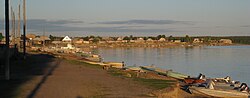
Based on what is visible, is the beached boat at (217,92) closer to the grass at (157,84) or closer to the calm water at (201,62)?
the grass at (157,84)

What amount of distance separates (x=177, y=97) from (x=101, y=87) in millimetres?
3602

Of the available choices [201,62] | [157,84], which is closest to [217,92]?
[157,84]

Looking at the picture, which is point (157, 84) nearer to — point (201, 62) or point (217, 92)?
point (217, 92)

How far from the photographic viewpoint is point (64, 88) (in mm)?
17047

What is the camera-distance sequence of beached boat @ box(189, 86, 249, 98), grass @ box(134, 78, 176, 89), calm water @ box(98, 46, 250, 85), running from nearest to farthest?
beached boat @ box(189, 86, 249, 98) → grass @ box(134, 78, 176, 89) → calm water @ box(98, 46, 250, 85)

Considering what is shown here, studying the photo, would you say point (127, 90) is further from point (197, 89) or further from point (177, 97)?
point (197, 89)

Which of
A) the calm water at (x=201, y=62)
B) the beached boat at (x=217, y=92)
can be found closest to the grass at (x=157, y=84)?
the beached boat at (x=217, y=92)

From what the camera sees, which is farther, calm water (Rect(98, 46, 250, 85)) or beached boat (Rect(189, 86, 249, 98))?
calm water (Rect(98, 46, 250, 85))

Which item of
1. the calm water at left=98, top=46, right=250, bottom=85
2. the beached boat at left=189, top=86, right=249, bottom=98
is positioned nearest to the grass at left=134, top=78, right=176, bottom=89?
the beached boat at left=189, top=86, right=249, bottom=98

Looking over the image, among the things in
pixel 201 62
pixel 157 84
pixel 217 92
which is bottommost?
pixel 201 62

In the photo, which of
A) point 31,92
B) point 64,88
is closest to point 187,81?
point 64,88

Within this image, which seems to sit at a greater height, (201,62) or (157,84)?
(157,84)

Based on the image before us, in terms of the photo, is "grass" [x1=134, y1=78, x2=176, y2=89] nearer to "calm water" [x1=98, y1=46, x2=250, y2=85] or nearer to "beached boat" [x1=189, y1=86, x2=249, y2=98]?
"beached boat" [x1=189, y1=86, x2=249, y2=98]

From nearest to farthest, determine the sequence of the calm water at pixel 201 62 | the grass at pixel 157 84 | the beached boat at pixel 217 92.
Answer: the beached boat at pixel 217 92
the grass at pixel 157 84
the calm water at pixel 201 62
